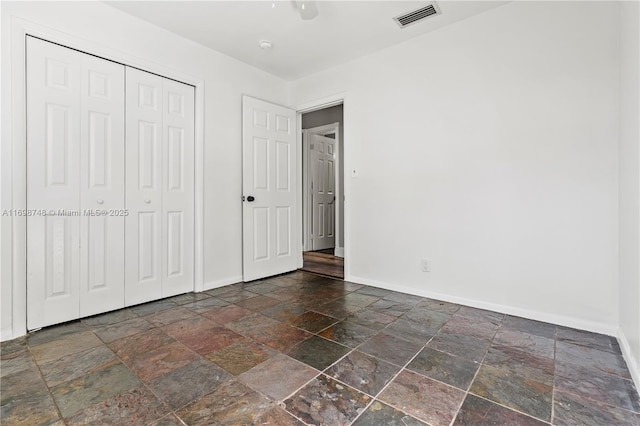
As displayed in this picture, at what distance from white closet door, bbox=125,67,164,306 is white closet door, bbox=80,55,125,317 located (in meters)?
0.06

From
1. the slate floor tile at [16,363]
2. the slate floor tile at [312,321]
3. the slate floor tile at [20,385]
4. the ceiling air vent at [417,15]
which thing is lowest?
the slate floor tile at [20,385]

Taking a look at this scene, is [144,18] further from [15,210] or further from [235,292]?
[235,292]

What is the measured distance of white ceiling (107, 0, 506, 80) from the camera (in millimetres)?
2398

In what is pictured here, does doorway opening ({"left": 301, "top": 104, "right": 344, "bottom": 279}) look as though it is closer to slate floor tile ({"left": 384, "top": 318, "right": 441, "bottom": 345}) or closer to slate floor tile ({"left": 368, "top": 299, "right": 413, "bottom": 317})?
slate floor tile ({"left": 368, "top": 299, "right": 413, "bottom": 317})

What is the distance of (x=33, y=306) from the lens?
2.11 metres

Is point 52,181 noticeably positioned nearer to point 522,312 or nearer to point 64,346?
point 64,346

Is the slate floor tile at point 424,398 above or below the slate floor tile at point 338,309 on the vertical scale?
below

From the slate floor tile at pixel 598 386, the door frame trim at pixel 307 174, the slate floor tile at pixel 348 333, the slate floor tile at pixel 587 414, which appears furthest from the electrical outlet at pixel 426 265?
the door frame trim at pixel 307 174

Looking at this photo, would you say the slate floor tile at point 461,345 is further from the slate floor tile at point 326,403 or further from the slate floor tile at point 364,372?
the slate floor tile at point 326,403

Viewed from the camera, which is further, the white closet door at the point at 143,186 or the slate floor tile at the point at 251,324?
the white closet door at the point at 143,186

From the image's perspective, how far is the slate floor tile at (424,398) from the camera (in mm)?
1266

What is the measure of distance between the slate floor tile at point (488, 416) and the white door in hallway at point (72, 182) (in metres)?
2.61

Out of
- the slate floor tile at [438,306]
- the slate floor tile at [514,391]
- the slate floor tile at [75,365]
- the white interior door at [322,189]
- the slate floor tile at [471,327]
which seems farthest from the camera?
the white interior door at [322,189]

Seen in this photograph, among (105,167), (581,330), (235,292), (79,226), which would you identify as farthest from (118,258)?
(581,330)
